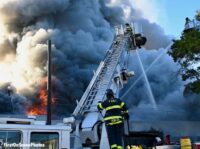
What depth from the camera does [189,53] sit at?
17.6 m

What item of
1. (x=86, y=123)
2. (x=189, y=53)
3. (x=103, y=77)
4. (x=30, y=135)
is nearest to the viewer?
(x=30, y=135)

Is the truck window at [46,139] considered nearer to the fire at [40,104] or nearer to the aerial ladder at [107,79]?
the aerial ladder at [107,79]

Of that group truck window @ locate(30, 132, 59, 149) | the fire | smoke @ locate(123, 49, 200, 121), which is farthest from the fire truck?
smoke @ locate(123, 49, 200, 121)

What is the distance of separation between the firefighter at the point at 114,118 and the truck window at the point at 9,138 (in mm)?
1663

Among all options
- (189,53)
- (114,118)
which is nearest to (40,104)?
(189,53)

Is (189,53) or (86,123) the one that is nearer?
(86,123)

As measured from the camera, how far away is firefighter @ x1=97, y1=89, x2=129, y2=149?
7103 millimetres

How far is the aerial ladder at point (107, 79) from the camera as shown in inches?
460

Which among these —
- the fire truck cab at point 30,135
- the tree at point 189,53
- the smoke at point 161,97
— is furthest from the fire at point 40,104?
the fire truck cab at point 30,135

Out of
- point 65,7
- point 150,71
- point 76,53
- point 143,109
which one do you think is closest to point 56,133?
point 143,109

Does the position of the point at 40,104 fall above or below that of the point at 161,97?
below

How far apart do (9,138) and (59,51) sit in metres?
32.7

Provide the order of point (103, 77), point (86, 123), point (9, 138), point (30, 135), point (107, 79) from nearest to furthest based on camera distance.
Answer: point (9, 138) < point (30, 135) < point (86, 123) < point (107, 79) < point (103, 77)

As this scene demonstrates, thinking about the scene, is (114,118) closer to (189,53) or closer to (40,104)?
(189,53)
